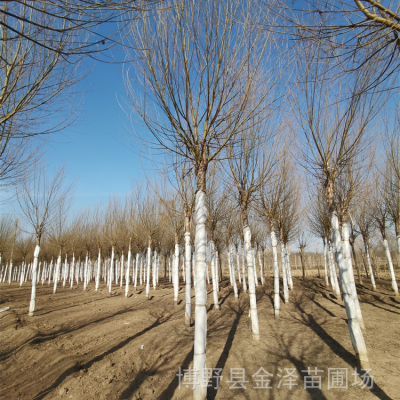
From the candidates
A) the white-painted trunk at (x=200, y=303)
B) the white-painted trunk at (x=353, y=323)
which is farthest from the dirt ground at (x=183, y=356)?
the white-painted trunk at (x=200, y=303)

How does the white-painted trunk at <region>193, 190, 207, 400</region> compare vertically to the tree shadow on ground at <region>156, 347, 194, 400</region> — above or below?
above

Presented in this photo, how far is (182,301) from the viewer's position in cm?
1180

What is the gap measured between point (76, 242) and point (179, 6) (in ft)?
68.5

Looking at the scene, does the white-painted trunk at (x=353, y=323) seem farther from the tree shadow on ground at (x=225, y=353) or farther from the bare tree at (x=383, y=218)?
the bare tree at (x=383, y=218)

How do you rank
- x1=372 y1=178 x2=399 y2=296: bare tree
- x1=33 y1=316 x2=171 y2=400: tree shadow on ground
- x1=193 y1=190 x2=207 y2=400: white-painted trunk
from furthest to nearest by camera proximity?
x1=372 y1=178 x2=399 y2=296: bare tree → x1=33 y1=316 x2=171 y2=400: tree shadow on ground → x1=193 y1=190 x2=207 y2=400: white-painted trunk

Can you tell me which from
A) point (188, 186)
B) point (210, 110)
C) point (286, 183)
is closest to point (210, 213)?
point (188, 186)

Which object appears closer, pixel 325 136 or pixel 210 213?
pixel 325 136

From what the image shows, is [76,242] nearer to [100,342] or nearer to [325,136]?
[100,342]

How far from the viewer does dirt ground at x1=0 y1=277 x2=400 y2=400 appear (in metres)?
4.00

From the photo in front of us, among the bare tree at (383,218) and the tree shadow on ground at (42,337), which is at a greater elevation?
the bare tree at (383,218)

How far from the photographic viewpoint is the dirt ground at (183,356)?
400 centimetres

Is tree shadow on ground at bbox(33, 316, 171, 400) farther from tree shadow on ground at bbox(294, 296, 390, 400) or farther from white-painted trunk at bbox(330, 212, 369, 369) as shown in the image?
white-painted trunk at bbox(330, 212, 369, 369)

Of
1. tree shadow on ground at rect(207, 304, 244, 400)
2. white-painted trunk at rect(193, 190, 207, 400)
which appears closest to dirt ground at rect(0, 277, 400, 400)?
tree shadow on ground at rect(207, 304, 244, 400)

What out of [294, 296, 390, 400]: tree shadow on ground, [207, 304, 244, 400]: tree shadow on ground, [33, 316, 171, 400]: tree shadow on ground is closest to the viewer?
[294, 296, 390, 400]: tree shadow on ground
